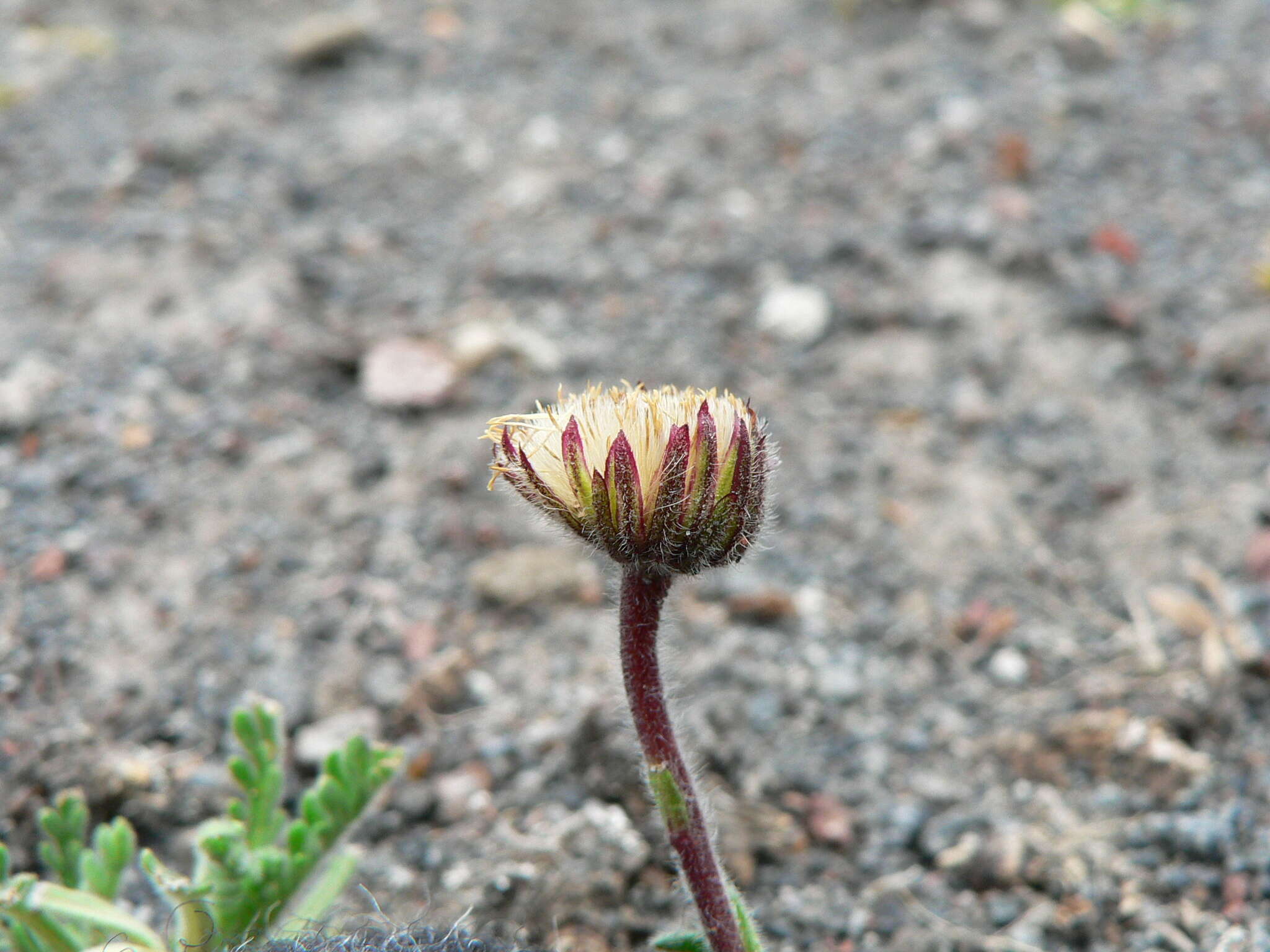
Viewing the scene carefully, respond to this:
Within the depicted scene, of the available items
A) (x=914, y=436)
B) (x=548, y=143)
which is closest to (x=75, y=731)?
(x=914, y=436)

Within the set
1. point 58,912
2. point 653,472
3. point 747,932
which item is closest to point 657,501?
point 653,472

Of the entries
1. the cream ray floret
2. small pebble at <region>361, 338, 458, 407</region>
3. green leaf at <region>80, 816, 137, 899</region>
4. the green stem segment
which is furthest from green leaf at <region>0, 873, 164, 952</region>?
small pebble at <region>361, 338, 458, 407</region>

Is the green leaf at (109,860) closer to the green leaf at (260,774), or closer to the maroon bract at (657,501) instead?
the green leaf at (260,774)

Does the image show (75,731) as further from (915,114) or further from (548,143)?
(915,114)

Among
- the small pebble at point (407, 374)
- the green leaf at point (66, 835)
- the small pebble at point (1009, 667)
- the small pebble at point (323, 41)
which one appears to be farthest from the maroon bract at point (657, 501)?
the small pebble at point (323, 41)

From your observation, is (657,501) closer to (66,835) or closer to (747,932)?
(747,932)

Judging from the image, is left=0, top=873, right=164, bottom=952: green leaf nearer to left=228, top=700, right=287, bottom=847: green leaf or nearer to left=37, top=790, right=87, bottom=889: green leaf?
left=37, top=790, right=87, bottom=889: green leaf
